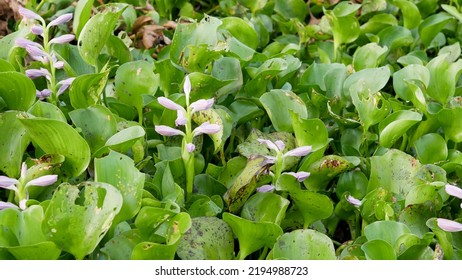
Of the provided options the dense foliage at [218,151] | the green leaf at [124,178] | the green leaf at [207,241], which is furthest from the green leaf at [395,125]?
the green leaf at [124,178]

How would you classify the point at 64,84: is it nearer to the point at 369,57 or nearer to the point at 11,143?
the point at 11,143

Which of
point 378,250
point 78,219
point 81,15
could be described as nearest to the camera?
point 78,219

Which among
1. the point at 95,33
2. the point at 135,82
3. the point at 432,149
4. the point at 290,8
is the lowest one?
the point at 290,8

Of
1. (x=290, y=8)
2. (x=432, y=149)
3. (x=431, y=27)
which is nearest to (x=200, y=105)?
(x=432, y=149)

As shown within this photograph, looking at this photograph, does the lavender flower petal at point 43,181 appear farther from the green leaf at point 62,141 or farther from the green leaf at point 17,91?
the green leaf at point 17,91

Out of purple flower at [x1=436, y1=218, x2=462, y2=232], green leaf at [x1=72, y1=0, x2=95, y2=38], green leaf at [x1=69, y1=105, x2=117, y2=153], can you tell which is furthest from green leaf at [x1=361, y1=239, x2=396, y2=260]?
green leaf at [x1=72, y1=0, x2=95, y2=38]
